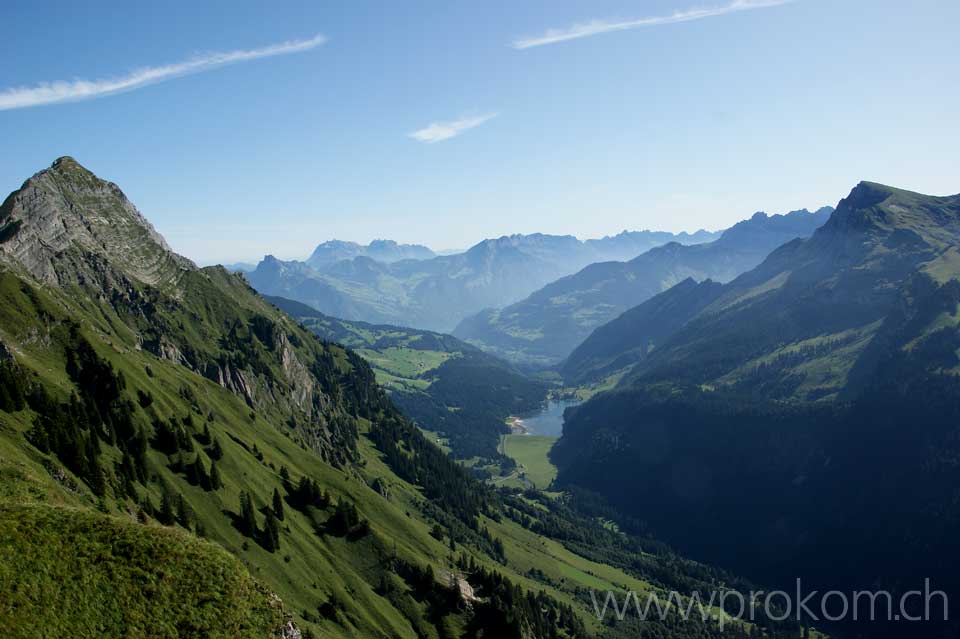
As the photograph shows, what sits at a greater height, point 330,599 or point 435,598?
point 330,599

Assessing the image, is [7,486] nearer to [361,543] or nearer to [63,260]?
[361,543]

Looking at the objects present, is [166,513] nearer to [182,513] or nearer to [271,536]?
[182,513]

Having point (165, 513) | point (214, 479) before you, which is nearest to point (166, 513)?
point (165, 513)

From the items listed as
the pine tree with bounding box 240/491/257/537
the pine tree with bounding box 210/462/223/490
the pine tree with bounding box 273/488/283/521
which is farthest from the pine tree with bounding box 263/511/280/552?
the pine tree with bounding box 210/462/223/490

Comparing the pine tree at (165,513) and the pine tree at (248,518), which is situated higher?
the pine tree at (165,513)

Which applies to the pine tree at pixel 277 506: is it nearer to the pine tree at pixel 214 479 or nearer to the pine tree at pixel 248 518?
the pine tree at pixel 248 518

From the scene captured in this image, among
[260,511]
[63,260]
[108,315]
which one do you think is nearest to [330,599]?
[260,511]

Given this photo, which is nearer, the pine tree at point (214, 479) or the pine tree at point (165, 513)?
the pine tree at point (165, 513)

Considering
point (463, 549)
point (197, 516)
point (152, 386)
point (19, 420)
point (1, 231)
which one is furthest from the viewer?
point (463, 549)

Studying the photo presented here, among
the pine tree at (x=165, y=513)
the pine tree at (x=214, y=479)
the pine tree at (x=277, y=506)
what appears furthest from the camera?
the pine tree at (x=277, y=506)

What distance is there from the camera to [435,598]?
444 ft

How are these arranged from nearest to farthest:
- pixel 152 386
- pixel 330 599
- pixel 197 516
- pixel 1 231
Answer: pixel 197 516 → pixel 330 599 → pixel 152 386 → pixel 1 231

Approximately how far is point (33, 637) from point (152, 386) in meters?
102

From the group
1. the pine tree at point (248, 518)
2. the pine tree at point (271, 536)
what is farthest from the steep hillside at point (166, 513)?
the pine tree at point (248, 518)
